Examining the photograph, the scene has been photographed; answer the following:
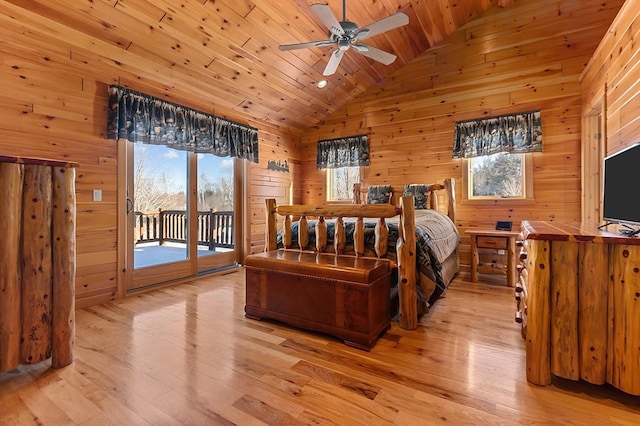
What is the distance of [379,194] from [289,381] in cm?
344

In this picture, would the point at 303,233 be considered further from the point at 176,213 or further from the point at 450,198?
the point at 450,198

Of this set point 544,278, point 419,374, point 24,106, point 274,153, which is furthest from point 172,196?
point 544,278

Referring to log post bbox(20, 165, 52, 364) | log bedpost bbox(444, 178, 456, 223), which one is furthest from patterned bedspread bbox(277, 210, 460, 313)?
log post bbox(20, 165, 52, 364)

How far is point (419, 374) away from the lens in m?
1.66

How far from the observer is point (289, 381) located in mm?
1595

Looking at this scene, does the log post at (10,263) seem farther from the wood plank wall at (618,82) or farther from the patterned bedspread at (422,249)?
the wood plank wall at (618,82)

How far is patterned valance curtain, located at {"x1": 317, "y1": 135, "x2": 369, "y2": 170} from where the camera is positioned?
16.6 ft

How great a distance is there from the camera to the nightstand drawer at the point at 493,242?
356cm

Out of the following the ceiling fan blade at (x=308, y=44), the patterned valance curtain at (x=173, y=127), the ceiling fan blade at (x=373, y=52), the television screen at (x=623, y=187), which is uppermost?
the ceiling fan blade at (x=373, y=52)

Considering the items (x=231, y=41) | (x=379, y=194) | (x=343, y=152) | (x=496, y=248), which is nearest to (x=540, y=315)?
(x=496, y=248)

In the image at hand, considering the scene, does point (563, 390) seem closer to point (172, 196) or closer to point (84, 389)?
point (84, 389)

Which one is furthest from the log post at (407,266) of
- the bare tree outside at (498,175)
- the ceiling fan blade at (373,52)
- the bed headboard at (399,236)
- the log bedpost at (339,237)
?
the bare tree outside at (498,175)

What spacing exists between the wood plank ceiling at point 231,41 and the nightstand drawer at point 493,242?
2944mm

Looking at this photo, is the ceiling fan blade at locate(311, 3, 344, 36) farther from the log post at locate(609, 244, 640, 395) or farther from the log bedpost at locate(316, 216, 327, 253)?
the log post at locate(609, 244, 640, 395)
